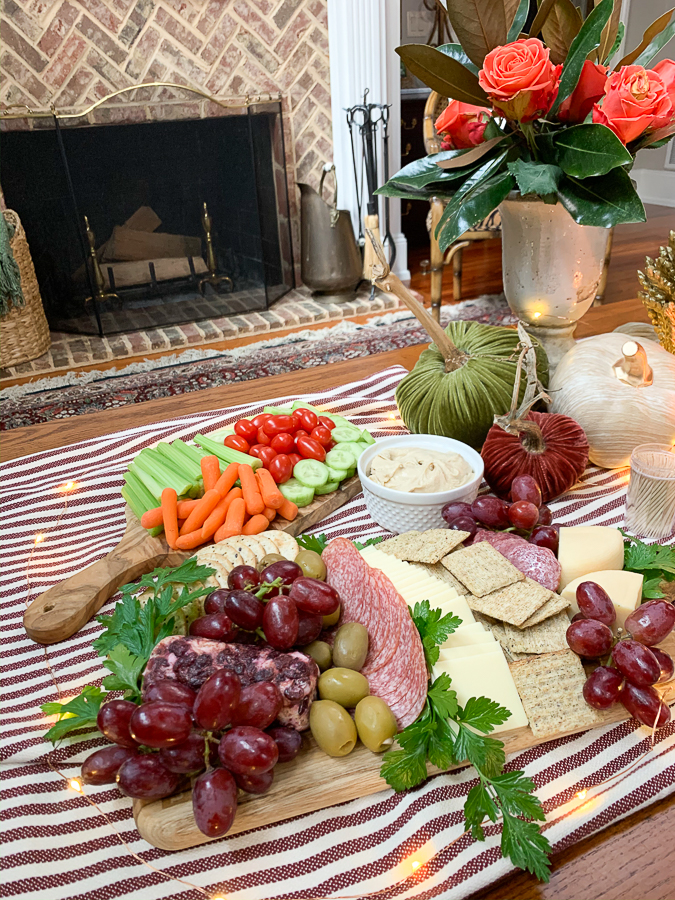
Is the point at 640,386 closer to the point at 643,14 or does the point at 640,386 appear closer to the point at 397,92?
the point at 397,92

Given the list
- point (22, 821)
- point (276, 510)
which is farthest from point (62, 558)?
point (22, 821)

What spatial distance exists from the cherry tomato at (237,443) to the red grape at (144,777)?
739mm

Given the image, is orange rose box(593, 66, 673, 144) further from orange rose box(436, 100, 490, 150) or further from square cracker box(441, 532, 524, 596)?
square cracker box(441, 532, 524, 596)

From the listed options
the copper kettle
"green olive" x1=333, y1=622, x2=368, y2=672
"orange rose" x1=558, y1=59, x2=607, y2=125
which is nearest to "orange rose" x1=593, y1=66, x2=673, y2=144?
"orange rose" x1=558, y1=59, x2=607, y2=125

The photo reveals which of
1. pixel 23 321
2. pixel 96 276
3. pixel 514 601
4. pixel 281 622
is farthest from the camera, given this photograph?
pixel 96 276

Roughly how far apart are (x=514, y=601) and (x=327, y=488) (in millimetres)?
488

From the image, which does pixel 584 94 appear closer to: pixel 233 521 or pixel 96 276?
pixel 233 521

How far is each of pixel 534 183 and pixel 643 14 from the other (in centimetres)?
614

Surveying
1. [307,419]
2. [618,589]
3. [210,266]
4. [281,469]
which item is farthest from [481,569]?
[210,266]

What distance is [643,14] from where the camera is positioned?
5.76 metres

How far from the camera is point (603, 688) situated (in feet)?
2.39

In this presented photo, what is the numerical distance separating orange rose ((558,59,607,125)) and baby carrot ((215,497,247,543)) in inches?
34.8

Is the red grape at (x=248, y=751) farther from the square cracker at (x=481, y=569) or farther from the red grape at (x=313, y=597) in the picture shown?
the square cracker at (x=481, y=569)

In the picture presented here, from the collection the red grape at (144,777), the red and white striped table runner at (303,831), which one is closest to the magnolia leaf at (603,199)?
the red and white striped table runner at (303,831)
